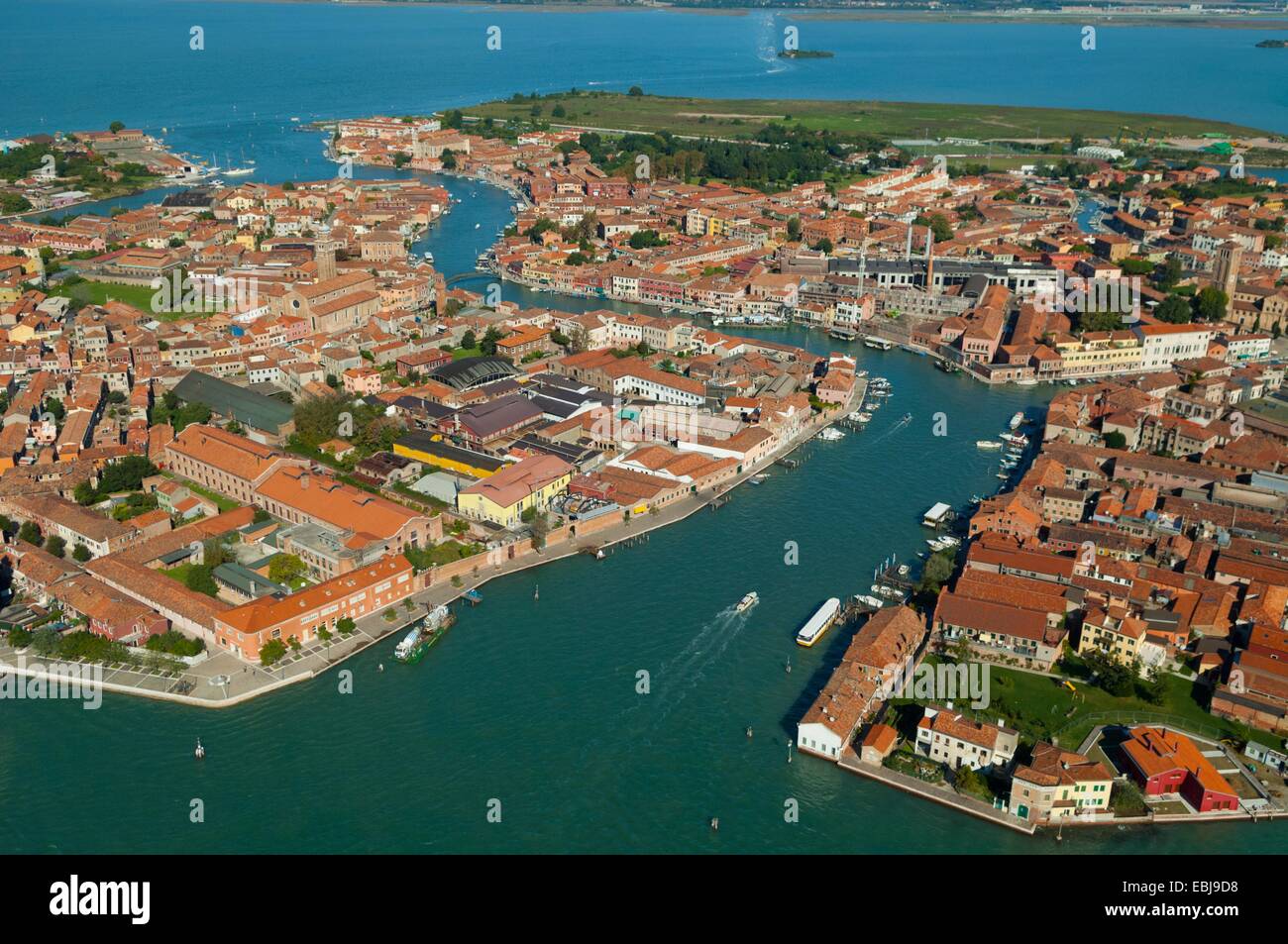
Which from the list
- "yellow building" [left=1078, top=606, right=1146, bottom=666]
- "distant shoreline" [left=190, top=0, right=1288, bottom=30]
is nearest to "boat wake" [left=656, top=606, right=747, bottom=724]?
"yellow building" [left=1078, top=606, right=1146, bottom=666]

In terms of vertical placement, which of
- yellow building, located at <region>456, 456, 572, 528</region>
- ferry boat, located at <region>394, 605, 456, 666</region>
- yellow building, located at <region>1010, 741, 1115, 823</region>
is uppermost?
yellow building, located at <region>456, 456, 572, 528</region>

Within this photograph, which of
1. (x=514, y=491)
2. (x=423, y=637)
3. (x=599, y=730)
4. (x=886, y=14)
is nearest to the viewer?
(x=599, y=730)

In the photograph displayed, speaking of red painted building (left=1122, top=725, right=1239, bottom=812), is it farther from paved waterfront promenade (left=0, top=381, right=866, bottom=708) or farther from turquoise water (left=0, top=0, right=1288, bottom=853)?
paved waterfront promenade (left=0, top=381, right=866, bottom=708)

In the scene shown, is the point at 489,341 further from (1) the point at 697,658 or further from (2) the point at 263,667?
(1) the point at 697,658

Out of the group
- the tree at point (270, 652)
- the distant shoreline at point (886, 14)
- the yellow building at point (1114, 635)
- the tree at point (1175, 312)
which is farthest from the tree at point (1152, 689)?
the distant shoreline at point (886, 14)

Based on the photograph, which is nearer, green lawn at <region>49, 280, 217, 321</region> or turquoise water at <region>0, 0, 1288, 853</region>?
turquoise water at <region>0, 0, 1288, 853</region>

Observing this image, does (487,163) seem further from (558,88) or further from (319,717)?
(319,717)

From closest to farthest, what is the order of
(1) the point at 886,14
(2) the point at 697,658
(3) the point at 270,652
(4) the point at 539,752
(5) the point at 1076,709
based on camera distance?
(4) the point at 539,752 → (5) the point at 1076,709 → (3) the point at 270,652 → (2) the point at 697,658 → (1) the point at 886,14

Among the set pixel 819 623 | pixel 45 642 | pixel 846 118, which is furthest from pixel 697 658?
pixel 846 118

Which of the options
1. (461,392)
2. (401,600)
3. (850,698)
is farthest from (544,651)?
(461,392)
